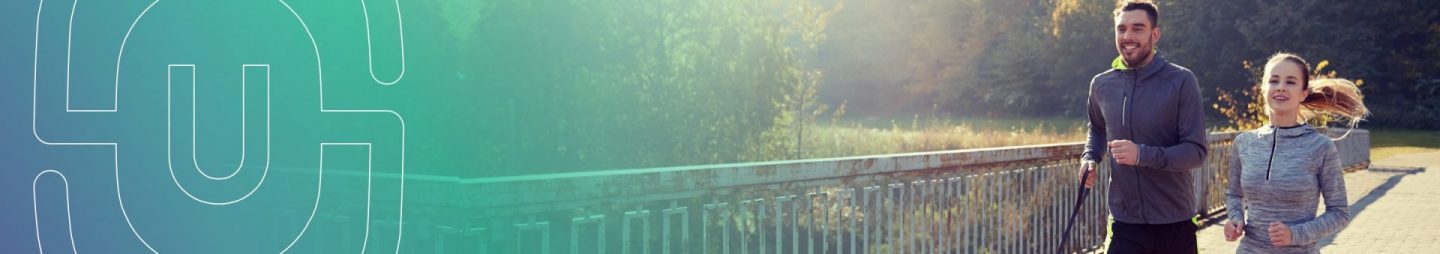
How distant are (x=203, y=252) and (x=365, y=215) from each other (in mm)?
425

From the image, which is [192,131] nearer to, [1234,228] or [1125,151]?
[1125,151]

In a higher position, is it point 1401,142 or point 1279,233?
point 1279,233

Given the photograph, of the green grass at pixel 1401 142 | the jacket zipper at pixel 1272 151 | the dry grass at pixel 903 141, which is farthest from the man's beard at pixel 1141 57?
the green grass at pixel 1401 142

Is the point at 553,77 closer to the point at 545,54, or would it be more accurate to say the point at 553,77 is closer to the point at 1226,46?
the point at 545,54

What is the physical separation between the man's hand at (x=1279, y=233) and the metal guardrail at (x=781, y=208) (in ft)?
5.87

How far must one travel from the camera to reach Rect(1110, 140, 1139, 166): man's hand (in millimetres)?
4582

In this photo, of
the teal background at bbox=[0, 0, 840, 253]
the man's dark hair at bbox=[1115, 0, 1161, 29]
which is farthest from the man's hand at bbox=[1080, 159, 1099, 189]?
the teal background at bbox=[0, 0, 840, 253]

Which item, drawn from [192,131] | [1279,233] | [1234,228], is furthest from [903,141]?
[192,131]

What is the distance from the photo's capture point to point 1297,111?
470 cm

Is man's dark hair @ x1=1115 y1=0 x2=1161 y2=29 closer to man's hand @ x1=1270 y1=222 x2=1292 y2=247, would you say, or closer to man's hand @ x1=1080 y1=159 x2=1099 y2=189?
man's hand @ x1=1080 y1=159 x2=1099 y2=189

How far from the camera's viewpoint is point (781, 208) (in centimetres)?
556

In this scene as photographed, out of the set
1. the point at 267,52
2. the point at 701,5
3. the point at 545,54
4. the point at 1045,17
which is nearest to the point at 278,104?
the point at 267,52

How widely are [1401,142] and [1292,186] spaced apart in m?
39.4

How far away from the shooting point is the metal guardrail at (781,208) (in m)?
3.94
